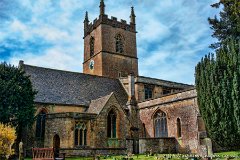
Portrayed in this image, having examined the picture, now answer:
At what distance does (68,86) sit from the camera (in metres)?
32.8

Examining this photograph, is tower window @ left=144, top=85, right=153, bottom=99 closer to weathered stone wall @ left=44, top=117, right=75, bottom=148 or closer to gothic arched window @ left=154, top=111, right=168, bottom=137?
gothic arched window @ left=154, top=111, right=168, bottom=137

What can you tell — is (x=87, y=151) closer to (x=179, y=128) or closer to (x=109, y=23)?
(x=179, y=128)

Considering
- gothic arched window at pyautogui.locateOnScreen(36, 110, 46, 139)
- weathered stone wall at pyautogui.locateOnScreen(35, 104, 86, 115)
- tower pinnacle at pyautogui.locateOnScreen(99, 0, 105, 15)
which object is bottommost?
gothic arched window at pyautogui.locateOnScreen(36, 110, 46, 139)

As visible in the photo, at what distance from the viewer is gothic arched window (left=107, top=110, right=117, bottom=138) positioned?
27.5 metres

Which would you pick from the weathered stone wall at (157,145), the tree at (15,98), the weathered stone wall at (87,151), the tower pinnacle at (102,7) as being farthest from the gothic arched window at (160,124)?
the tower pinnacle at (102,7)

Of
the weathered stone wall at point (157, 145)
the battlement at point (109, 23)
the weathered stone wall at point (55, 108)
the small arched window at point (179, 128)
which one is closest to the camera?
the weathered stone wall at point (157, 145)

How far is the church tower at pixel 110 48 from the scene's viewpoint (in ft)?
144

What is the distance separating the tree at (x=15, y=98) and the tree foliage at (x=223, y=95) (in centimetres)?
1415

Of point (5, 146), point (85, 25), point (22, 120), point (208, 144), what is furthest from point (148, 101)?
point (85, 25)

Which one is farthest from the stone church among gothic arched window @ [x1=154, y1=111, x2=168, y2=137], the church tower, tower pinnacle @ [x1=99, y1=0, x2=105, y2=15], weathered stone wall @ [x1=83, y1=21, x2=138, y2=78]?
tower pinnacle @ [x1=99, y1=0, x2=105, y2=15]

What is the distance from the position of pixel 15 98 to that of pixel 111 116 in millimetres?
8869

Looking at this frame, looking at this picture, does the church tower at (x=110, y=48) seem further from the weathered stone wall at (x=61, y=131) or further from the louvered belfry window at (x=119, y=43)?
the weathered stone wall at (x=61, y=131)

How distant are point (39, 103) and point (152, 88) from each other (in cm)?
1465

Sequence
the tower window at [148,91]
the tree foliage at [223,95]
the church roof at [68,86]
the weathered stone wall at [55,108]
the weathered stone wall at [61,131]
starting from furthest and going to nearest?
the tower window at [148,91]
the church roof at [68,86]
the weathered stone wall at [55,108]
the weathered stone wall at [61,131]
the tree foliage at [223,95]
